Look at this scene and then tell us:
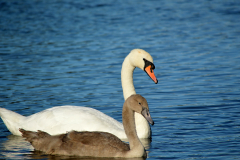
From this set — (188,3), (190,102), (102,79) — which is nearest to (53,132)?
(190,102)

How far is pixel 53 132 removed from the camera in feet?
27.4

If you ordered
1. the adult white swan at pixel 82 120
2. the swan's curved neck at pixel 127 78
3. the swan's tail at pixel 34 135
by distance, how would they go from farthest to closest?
the swan's curved neck at pixel 127 78 < the adult white swan at pixel 82 120 < the swan's tail at pixel 34 135

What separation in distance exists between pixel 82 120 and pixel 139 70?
6839 millimetres

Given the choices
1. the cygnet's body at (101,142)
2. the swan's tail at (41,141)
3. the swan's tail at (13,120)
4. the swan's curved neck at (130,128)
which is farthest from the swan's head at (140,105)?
the swan's tail at (13,120)

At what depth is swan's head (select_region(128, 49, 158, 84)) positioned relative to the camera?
28.8 ft

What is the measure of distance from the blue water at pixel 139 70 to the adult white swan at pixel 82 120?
1.09ft

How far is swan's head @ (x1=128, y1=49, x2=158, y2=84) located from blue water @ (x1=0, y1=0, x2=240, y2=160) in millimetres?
1219

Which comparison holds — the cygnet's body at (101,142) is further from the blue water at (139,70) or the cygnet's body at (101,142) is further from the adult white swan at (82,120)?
the adult white swan at (82,120)

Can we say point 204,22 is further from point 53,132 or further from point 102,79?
point 53,132

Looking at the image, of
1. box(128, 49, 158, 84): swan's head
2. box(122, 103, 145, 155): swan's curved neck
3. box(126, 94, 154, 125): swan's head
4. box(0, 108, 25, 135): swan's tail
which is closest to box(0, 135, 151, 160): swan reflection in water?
box(0, 108, 25, 135): swan's tail

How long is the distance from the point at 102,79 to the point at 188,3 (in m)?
16.3

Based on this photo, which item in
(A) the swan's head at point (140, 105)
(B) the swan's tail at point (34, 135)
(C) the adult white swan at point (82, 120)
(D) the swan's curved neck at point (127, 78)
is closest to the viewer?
(A) the swan's head at point (140, 105)

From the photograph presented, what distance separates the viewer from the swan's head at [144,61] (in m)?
8.78

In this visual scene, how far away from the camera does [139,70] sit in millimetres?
14844
